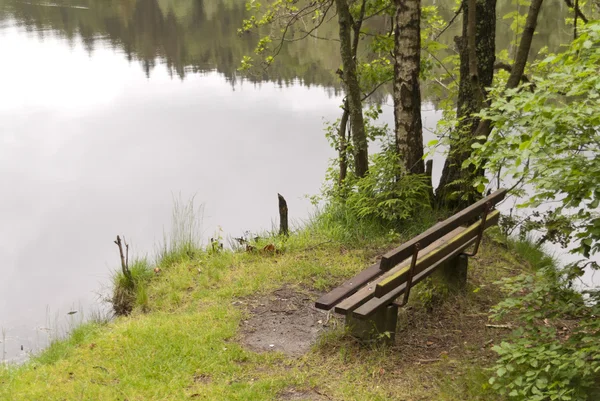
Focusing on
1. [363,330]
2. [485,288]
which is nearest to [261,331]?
[363,330]

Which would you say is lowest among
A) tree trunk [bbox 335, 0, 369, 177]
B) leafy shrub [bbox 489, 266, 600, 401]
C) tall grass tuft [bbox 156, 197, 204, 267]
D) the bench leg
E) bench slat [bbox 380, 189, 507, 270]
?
tall grass tuft [bbox 156, 197, 204, 267]

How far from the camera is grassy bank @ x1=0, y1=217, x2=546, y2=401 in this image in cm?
430

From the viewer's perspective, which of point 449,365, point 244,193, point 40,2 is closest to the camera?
point 449,365

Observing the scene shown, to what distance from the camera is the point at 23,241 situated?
11.1m

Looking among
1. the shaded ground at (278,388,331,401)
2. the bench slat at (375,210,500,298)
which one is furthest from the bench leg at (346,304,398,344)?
the shaded ground at (278,388,331,401)

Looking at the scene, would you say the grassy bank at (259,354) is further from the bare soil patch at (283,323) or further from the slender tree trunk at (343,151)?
the slender tree trunk at (343,151)

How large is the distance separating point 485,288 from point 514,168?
2781 millimetres

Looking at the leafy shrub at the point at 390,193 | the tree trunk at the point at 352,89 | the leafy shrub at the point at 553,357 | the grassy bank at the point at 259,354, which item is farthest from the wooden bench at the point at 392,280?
the tree trunk at the point at 352,89

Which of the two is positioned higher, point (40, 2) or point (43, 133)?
point (40, 2)

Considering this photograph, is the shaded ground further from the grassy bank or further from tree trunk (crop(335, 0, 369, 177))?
tree trunk (crop(335, 0, 369, 177))

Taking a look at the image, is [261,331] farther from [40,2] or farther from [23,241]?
[40,2]

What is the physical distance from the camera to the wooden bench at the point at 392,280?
14.3 feet

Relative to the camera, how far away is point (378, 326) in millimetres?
4676

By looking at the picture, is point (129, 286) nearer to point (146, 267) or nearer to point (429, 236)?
point (146, 267)
